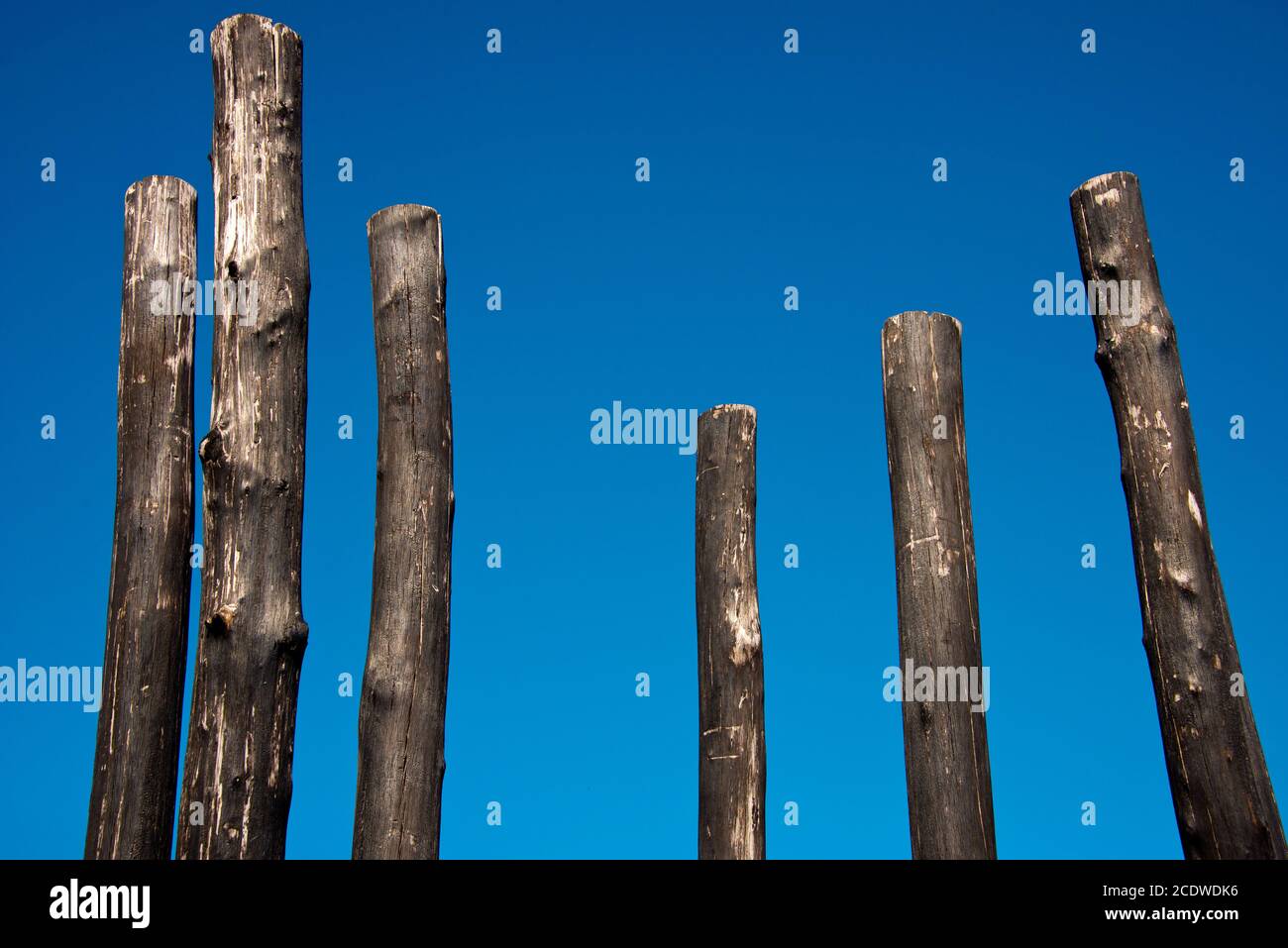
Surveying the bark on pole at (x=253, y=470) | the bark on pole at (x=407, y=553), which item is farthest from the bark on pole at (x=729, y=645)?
the bark on pole at (x=253, y=470)

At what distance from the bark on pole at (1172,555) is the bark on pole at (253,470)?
160 inches

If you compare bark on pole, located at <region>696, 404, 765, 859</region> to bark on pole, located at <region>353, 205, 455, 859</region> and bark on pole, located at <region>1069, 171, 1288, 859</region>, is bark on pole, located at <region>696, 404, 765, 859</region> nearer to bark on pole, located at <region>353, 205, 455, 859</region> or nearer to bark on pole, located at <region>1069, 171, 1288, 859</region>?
bark on pole, located at <region>353, 205, 455, 859</region>

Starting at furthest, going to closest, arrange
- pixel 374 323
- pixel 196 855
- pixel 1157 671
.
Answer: pixel 374 323, pixel 1157 671, pixel 196 855

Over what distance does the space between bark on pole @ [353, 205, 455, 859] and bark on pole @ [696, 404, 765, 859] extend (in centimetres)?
163

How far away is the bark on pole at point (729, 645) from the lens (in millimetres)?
7152

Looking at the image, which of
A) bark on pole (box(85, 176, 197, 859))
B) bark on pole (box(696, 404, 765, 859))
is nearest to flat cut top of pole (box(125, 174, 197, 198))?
bark on pole (box(85, 176, 197, 859))

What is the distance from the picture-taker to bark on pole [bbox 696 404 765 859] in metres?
7.15

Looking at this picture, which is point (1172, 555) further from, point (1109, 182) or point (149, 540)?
point (149, 540)

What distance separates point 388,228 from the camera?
23.4 feet

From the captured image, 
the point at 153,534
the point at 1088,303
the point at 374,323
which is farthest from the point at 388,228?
the point at 1088,303

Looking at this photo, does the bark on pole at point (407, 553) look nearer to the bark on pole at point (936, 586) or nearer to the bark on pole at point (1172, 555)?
the bark on pole at point (936, 586)

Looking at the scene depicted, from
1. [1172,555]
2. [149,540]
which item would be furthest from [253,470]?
[1172,555]
